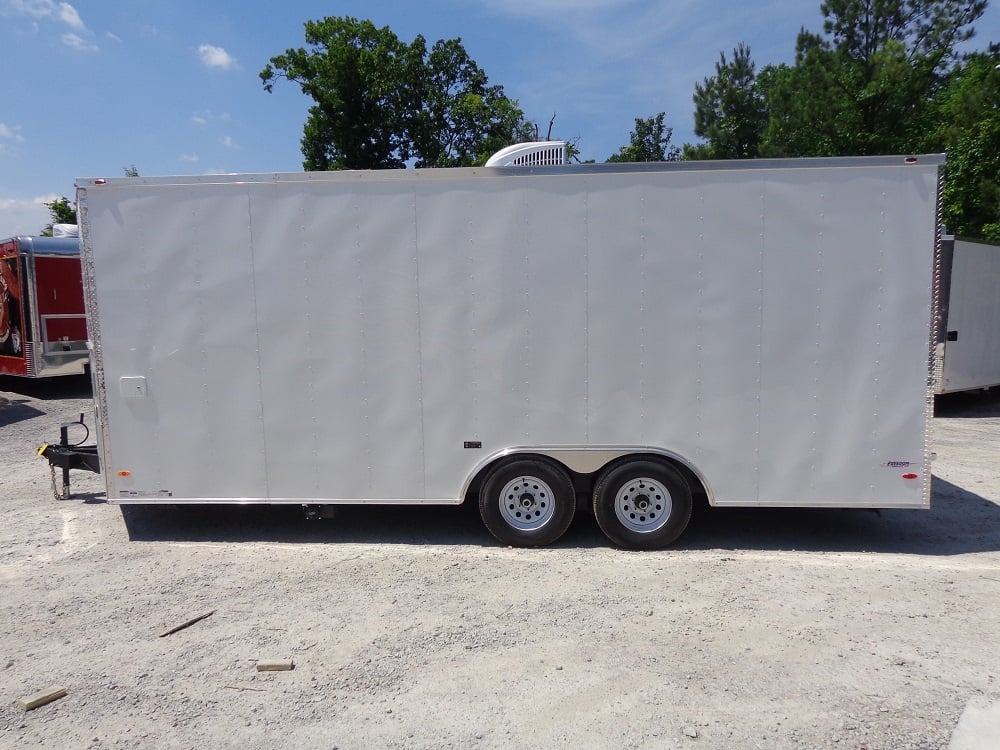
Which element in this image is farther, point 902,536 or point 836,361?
point 902,536

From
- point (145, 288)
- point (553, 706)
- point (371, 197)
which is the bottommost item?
point (553, 706)

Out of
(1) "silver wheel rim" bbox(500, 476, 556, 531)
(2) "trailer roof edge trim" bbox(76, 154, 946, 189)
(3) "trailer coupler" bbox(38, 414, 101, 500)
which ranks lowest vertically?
(1) "silver wheel rim" bbox(500, 476, 556, 531)

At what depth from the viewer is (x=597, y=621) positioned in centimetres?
394

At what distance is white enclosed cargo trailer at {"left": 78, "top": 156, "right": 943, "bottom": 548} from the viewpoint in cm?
474

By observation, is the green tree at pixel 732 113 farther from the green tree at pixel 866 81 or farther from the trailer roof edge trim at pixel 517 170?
the trailer roof edge trim at pixel 517 170

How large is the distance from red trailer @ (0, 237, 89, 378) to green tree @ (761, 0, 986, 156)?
19437 mm

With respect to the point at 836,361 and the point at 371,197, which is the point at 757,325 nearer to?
the point at 836,361

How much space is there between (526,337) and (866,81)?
63.2ft

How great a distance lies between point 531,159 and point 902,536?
4516 mm

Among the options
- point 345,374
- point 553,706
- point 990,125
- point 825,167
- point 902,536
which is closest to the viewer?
point 553,706

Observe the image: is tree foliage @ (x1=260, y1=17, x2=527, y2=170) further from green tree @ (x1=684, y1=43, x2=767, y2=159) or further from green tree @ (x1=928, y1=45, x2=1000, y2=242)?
green tree @ (x1=928, y1=45, x2=1000, y2=242)

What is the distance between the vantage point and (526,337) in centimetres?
489

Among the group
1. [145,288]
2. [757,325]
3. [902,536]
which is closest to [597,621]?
[757,325]

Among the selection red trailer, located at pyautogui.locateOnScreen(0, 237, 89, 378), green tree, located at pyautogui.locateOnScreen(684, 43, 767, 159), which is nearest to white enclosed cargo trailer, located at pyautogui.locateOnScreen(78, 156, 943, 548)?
red trailer, located at pyautogui.locateOnScreen(0, 237, 89, 378)
